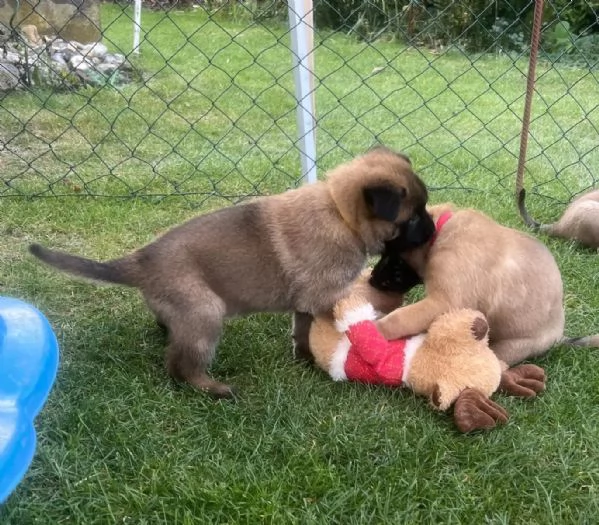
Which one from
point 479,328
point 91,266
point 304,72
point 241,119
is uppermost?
point 304,72

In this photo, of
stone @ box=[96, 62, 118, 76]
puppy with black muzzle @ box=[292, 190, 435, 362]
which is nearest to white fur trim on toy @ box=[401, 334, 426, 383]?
puppy with black muzzle @ box=[292, 190, 435, 362]

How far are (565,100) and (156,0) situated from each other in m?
9.55

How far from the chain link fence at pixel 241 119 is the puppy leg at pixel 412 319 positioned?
192 cm

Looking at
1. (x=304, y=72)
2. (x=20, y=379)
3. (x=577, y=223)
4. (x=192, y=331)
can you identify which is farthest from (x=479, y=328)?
(x=304, y=72)

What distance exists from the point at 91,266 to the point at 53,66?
612 centimetres

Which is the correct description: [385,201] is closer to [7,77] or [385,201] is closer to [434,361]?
[434,361]

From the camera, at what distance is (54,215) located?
4480mm

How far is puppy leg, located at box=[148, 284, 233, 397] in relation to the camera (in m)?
2.80

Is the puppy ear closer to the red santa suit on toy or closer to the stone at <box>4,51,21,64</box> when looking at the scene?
the red santa suit on toy

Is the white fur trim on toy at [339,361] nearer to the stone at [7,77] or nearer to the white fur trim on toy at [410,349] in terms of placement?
the white fur trim on toy at [410,349]

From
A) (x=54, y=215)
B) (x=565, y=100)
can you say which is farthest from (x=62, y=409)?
(x=565, y=100)

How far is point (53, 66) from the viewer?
8141 millimetres

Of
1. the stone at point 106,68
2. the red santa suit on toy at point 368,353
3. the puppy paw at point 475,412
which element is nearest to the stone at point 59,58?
the stone at point 106,68

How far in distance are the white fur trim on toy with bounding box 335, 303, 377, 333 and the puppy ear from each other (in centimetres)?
38
